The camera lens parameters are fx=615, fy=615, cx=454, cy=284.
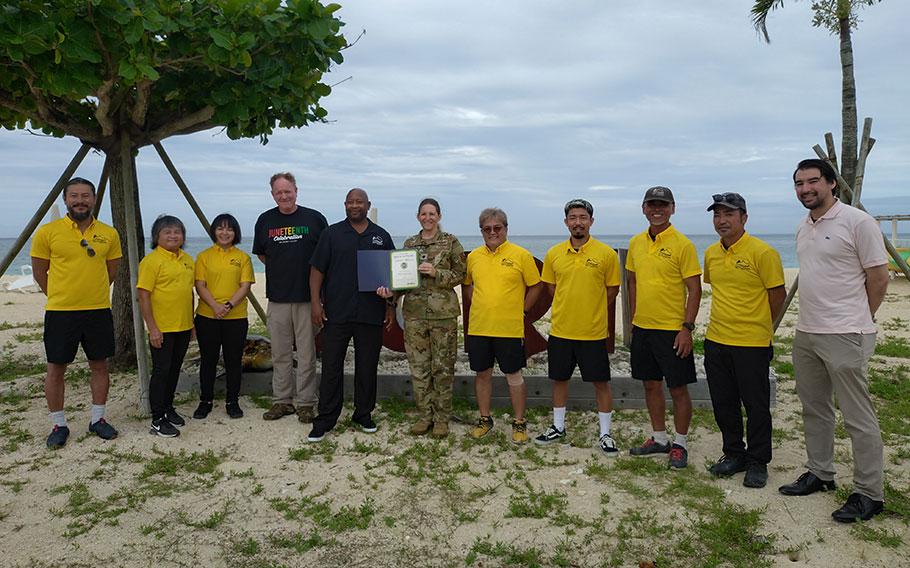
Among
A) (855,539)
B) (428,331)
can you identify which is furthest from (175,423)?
(855,539)

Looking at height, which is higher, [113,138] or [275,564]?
[113,138]

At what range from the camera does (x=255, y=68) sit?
5.87m

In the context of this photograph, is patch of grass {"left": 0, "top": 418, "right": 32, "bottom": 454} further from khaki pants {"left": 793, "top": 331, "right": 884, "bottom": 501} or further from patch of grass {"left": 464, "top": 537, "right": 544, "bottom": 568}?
khaki pants {"left": 793, "top": 331, "right": 884, "bottom": 501}

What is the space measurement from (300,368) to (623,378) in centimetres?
327

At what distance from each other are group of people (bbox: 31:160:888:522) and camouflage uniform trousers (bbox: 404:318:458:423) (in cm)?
2

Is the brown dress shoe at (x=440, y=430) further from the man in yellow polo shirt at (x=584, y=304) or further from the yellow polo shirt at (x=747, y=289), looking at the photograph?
the yellow polo shirt at (x=747, y=289)

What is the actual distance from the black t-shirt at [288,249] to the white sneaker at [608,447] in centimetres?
297

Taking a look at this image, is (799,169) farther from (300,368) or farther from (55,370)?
(55,370)

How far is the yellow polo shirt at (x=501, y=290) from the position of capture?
5219mm

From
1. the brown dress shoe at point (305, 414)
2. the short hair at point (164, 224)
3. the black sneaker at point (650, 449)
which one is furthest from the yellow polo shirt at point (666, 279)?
the short hair at point (164, 224)

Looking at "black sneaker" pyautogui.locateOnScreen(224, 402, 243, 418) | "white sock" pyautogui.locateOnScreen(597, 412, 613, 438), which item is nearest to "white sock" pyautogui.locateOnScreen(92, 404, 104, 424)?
"black sneaker" pyautogui.locateOnScreen(224, 402, 243, 418)

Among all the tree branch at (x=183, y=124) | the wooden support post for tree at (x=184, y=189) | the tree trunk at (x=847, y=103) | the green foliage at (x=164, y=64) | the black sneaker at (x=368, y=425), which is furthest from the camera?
the tree trunk at (x=847, y=103)

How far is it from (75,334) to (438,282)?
10.1ft

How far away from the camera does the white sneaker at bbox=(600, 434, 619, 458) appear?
16.6 ft
